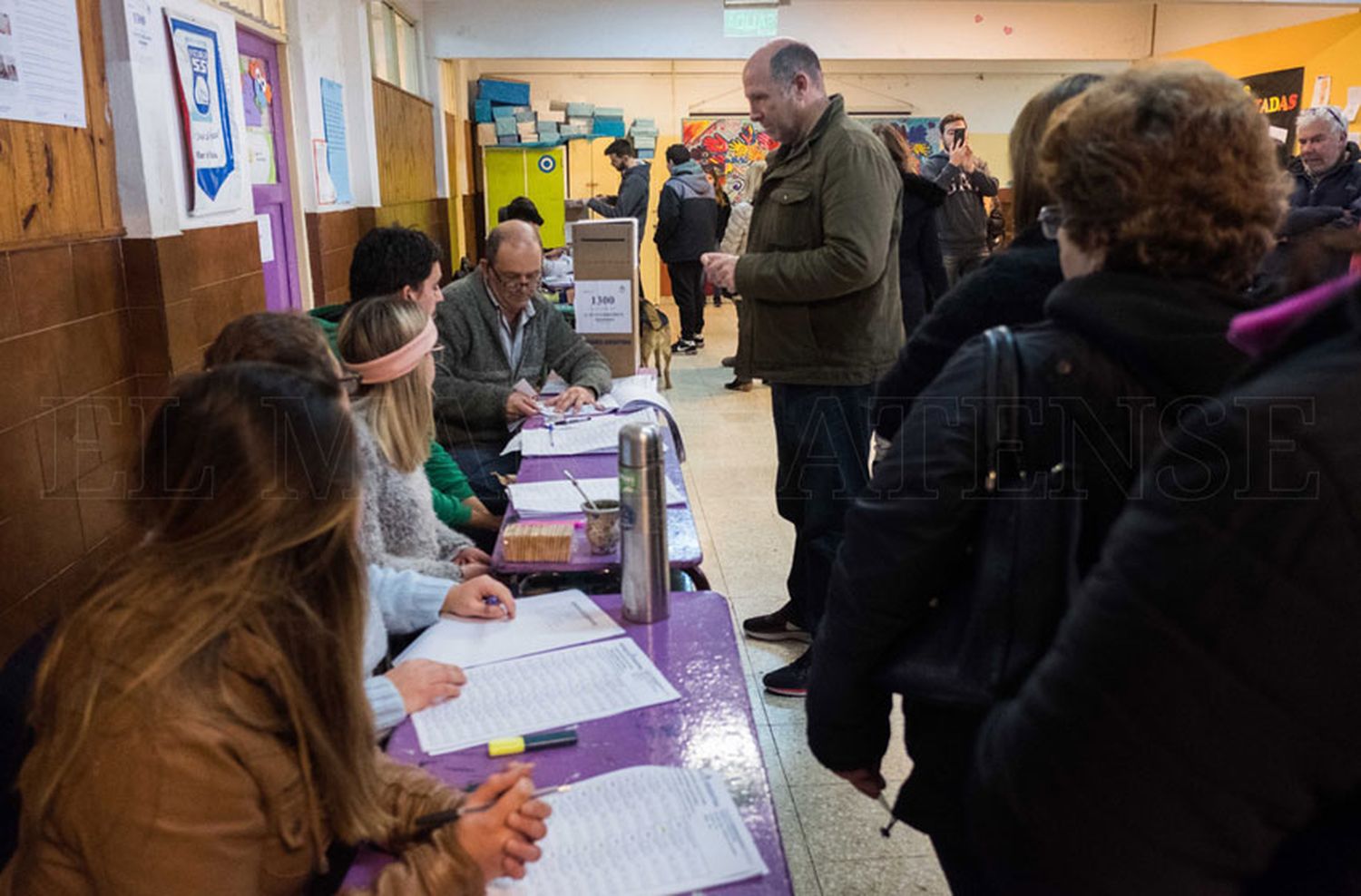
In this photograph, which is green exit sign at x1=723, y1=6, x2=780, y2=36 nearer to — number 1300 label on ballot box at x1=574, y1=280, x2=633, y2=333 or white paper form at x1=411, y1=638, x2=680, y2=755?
number 1300 label on ballot box at x1=574, y1=280, x2=633, y2=333

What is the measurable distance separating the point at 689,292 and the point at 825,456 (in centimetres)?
594

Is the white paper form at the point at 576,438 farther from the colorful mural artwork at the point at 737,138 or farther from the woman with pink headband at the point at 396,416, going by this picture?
the colorful mural artwork at the point at 737,138

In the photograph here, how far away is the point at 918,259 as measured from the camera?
13.7 feet

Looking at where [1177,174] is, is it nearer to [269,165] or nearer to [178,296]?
[178,296]

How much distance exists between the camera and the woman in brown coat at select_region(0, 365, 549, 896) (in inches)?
33.7

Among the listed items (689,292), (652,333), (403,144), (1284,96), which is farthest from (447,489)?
(1284,96)

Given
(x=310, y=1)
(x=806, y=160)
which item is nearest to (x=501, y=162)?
(x=310, y=1)

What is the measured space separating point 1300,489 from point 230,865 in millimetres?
911

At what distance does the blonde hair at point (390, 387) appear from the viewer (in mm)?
1920

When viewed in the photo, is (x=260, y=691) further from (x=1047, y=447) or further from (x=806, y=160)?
(x=806, y=160)

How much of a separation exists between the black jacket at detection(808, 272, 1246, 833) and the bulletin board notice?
2.32 meters

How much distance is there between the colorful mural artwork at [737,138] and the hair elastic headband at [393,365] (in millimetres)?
10598

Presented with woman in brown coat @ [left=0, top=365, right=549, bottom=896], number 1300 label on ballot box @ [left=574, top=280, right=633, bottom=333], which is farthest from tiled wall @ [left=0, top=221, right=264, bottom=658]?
number 1300 label on ballot box @ [left=574, top=280, right=633, bottom=333]

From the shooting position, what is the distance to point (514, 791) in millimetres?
1016
